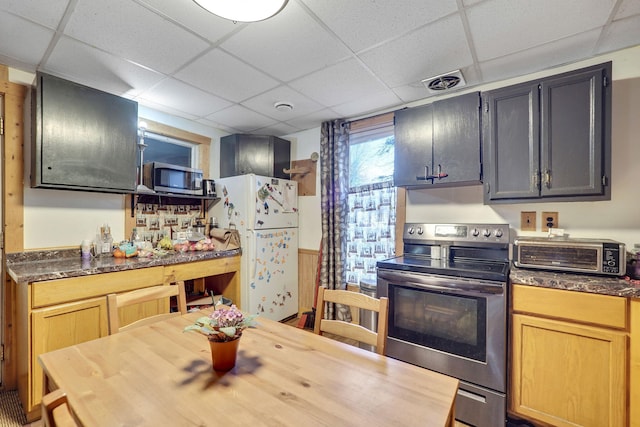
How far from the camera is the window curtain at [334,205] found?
3025 mm

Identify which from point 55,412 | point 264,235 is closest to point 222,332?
point 55,412

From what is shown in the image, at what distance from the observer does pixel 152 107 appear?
9.19 feet

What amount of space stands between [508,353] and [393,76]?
2043mm

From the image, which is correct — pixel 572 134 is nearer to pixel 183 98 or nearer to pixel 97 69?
pixel 183 98

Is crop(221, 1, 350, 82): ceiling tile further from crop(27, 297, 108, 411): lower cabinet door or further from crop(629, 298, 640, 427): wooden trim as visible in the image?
crop(629, 298, 640, 427): wooden trim

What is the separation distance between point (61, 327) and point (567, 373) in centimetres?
300

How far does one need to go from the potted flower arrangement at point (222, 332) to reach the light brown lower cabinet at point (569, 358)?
165 centimetres

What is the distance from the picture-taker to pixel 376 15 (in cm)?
155

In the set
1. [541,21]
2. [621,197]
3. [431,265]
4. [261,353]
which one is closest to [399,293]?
[431,265]

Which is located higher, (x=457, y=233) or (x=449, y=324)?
(x=457, y=233)

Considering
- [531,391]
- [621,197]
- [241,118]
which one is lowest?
[531,391]

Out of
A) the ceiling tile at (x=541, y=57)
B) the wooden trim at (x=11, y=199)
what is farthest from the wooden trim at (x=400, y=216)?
the wooden trim at (x=11, y=199)

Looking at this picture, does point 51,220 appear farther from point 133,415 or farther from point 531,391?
point 531,391

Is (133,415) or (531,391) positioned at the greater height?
(133,415)
